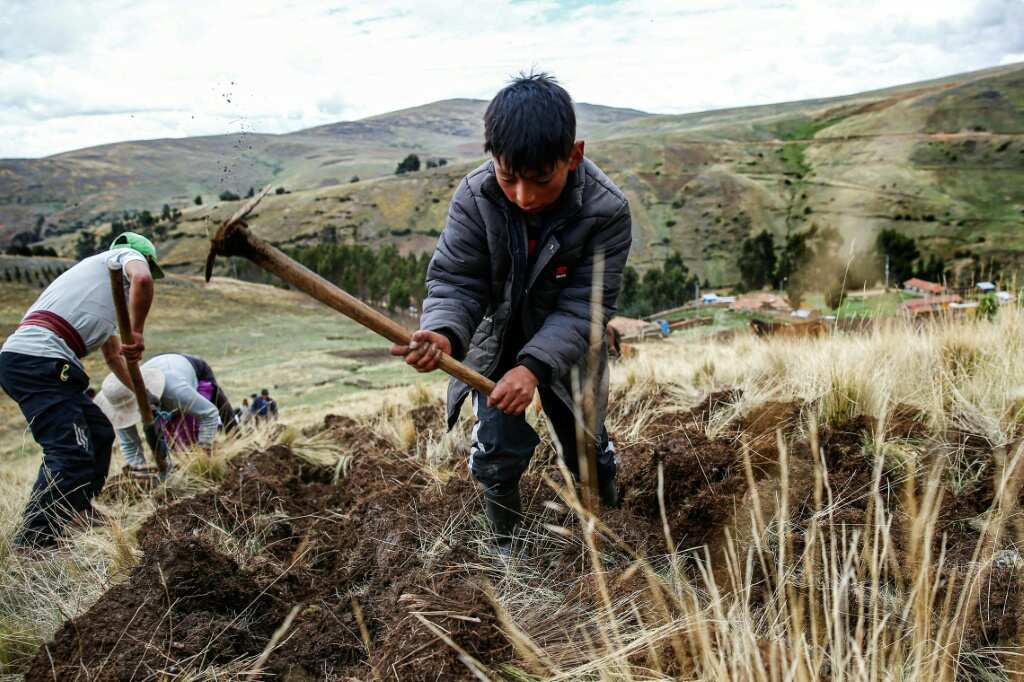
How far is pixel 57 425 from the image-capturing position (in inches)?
148

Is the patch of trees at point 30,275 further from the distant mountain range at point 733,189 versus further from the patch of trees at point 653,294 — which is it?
the patch of trees at point 653,294

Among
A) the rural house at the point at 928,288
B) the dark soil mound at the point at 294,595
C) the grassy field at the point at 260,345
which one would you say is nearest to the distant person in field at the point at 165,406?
the dark soil mound at the point at 294,595

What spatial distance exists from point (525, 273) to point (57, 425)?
2.94 m

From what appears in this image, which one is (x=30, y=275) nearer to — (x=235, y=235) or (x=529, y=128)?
(x=235, y=235)

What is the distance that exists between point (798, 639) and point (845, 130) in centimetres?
10652

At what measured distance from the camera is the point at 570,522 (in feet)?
9.10

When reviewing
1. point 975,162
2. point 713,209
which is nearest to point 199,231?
point 713,209

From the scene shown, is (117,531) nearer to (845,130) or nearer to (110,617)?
(110,617)

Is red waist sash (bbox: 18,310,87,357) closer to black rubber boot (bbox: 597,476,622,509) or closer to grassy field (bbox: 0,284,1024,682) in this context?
grassy field (bbox: 0,284,1024,682)

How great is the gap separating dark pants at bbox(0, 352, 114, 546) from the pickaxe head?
99.4 inches

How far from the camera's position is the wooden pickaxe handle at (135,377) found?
13.0 feet

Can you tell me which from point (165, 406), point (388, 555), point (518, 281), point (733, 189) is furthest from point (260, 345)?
point (733, 189)

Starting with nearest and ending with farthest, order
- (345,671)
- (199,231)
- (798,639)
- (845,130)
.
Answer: (798,639)
(345,671)
(199,231)
(845,130)

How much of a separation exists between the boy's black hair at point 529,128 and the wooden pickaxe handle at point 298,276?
61 cm
